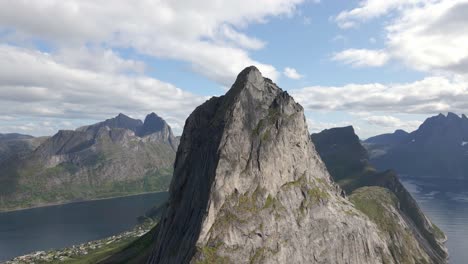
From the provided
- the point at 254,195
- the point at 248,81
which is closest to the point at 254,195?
the point at 254,195

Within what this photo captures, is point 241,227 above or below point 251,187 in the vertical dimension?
below

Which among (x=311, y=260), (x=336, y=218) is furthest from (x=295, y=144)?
(x=311, y=260)

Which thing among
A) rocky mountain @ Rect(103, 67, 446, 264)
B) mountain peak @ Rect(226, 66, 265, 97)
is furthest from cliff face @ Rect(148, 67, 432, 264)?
mountain peak @ Rect(226, 66, 265, 97)

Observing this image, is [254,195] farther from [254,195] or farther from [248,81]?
[248,81]

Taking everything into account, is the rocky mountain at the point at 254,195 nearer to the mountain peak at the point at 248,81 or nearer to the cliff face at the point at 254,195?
the cliff face at the point at 254,195

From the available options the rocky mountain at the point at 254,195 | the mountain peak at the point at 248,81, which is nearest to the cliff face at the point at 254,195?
the rocky mountain at the point at 254,195

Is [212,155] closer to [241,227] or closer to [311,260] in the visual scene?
[241,227]
